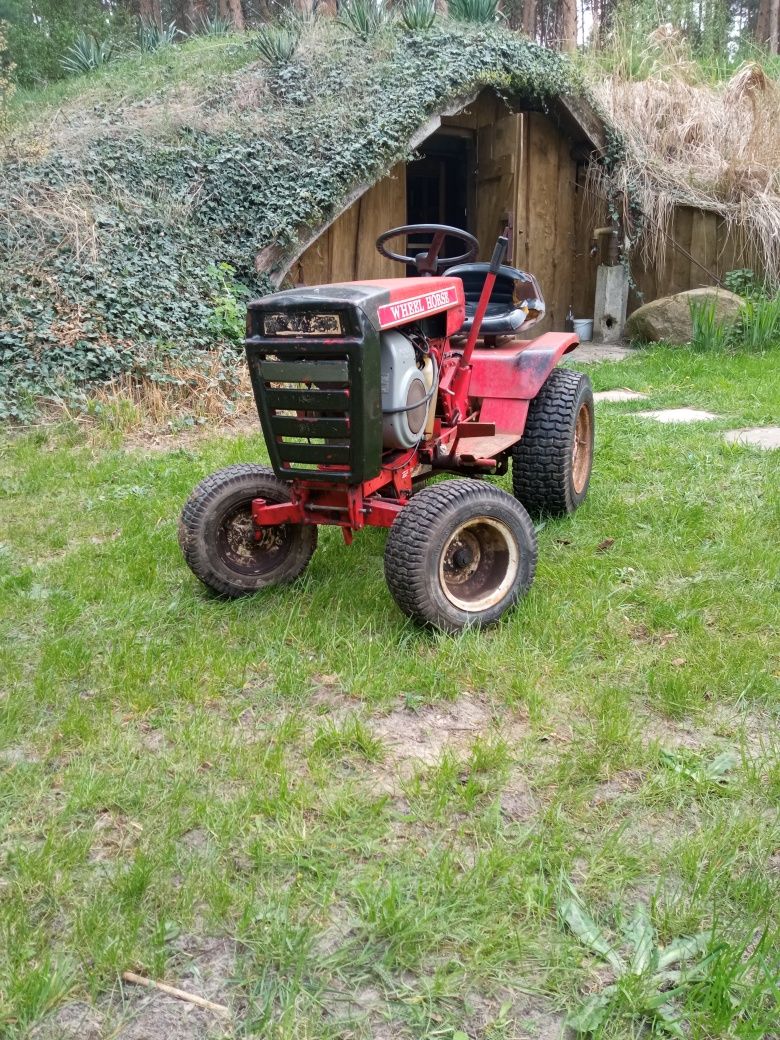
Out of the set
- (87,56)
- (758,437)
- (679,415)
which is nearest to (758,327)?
A: (679,415)

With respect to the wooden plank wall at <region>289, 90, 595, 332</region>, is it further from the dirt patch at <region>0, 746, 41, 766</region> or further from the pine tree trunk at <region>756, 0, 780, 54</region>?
the pine tree trunk at <region>756, 0, 780, 54</region>

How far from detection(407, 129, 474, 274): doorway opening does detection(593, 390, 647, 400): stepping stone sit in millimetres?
4125

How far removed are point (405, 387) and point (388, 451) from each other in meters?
0.30

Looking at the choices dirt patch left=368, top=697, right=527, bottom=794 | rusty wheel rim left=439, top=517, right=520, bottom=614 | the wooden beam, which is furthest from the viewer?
the wooden beam

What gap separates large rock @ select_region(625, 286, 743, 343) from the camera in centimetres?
866

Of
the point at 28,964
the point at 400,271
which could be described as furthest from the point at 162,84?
the point at 28,964

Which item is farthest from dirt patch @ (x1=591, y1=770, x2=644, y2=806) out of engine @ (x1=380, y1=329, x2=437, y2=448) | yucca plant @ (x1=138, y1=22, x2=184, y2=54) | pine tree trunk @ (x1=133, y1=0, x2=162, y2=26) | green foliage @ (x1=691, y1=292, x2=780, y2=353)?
pine tree trunk @ (x1=133, y1=0, x2=162, y2=26)

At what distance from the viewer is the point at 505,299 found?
4.55 meters

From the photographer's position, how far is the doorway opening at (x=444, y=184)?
34.5 ft

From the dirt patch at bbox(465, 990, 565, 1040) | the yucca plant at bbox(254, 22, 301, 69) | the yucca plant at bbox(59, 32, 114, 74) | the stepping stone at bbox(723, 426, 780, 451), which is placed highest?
the yucca plant at bbox(59, 32, 114, 74)

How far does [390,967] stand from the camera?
5.40ft

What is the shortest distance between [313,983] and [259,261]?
690 cm

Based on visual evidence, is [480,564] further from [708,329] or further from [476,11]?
[476,11]

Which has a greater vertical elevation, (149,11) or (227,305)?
(149,11)
